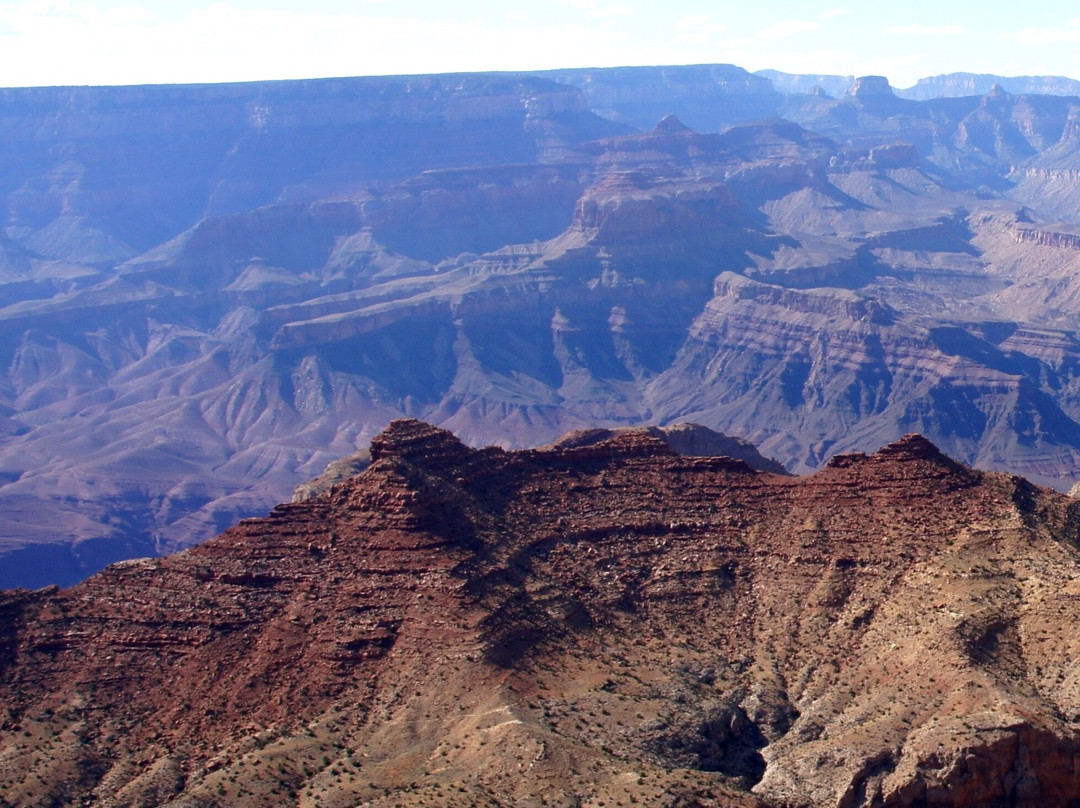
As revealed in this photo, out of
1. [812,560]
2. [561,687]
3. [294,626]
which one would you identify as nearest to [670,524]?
[812,560]

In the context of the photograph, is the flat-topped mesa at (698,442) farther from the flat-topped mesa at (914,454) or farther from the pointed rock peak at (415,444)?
the flat-topped mesa at (914,454)

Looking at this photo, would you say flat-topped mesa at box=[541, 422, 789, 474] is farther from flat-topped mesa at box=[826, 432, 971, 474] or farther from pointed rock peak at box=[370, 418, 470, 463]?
flat-topped mesa at box=[826, 432, 971, 474]

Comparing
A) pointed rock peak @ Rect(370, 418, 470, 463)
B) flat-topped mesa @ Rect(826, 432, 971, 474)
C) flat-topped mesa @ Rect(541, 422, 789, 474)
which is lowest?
flat-topped mesa @ Rect(826, 432, 971, 474)

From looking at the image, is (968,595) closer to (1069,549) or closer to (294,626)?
(1069,549)

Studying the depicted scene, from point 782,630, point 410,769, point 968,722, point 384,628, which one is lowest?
point 968,722

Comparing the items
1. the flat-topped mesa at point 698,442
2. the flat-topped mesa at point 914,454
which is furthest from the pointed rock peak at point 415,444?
the flat-topped mesa at point 698,442

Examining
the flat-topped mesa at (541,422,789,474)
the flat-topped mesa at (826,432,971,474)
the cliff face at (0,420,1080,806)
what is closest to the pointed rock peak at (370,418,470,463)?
the cliff face at (0,420,1080,806)

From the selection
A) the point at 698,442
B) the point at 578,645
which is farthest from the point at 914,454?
the point at 698,442
